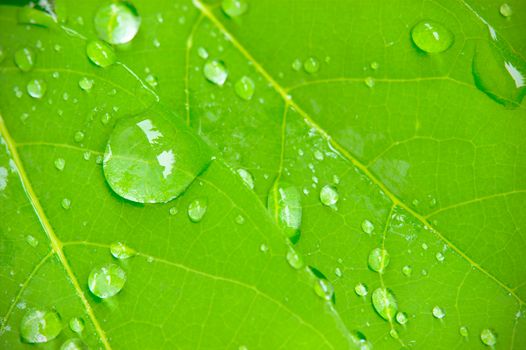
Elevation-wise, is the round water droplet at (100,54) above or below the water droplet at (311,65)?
above

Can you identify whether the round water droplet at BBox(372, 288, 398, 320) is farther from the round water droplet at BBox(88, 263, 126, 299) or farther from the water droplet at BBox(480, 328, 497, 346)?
the round water droplet at BBox(88, 263, 126, 299)

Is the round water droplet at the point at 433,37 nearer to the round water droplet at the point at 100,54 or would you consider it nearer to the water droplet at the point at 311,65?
the water droplet at the point at 311,65

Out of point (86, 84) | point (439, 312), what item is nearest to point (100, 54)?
point (86, 84)

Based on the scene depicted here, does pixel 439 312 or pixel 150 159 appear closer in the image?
pixel 150 159

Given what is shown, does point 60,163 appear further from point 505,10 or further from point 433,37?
point 505,10

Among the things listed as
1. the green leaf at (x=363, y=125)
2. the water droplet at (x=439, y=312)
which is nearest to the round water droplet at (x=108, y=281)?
the green leaf at (x=363, y=125)

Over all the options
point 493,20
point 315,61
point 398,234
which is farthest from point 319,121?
point 493,20
